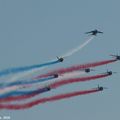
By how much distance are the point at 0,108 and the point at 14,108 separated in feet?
9.71

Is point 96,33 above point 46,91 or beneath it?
above

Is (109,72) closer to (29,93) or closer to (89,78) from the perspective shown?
(89,78)

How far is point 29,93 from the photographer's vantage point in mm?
107688

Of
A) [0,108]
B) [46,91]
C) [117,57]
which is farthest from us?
[117,57]

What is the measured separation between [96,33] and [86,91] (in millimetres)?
14688

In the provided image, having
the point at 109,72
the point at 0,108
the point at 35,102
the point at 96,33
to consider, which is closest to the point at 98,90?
the point at 109,72

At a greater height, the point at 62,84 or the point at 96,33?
the point at 96,33

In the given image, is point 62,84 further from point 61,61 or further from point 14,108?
point 14,108

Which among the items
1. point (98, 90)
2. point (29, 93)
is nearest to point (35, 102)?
point (29, 93)

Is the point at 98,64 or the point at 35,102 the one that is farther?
the point at 98,64

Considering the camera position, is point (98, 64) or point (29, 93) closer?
point (29, 93)

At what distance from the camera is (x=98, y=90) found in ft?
411

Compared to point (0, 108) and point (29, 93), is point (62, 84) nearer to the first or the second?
point (29, 93)

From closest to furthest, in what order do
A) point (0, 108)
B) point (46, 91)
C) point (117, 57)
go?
point (0, 108) → point (46, 91) → point (117, 57)
